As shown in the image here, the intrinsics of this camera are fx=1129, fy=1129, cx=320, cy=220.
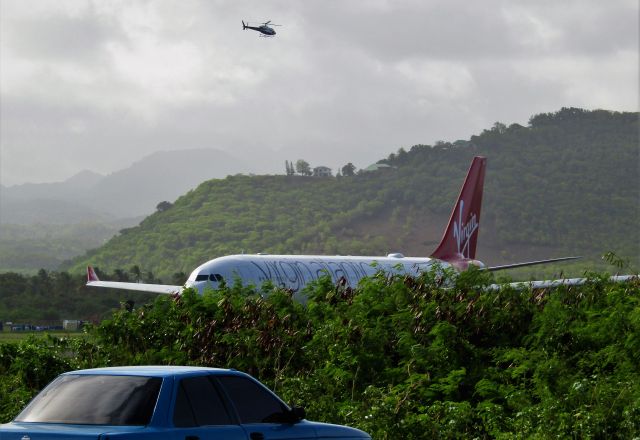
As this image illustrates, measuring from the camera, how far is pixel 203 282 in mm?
40844

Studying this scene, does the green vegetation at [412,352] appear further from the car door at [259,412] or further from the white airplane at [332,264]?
the car door at [259,412]

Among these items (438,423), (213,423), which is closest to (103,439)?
(213,423)

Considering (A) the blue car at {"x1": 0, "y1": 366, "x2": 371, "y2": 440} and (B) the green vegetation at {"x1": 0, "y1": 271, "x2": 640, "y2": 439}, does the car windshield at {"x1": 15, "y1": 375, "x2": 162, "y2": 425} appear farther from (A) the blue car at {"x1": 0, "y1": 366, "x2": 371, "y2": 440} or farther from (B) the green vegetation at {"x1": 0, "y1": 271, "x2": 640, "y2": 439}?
(B) the green vegetation at {"x1": 0, "y1": 271, "x2": 640, "y2": 439}

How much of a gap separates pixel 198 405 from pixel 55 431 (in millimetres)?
1421

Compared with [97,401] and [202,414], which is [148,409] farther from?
[202,414]

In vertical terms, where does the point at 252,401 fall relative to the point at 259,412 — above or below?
above

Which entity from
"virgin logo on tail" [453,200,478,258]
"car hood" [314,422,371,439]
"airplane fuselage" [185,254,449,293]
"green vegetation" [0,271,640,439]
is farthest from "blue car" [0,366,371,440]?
"virgin logo on tail" [453,200,478,258]

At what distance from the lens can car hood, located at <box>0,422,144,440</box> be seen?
1002 cm

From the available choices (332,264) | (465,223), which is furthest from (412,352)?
(465,223)

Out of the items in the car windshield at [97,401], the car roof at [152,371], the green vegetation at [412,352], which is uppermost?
the car roof at [152,371]

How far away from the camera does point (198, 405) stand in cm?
1092

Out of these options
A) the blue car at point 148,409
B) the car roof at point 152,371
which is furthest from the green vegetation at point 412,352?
the car roof at point 152,371

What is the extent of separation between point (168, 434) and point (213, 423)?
0.80 metres

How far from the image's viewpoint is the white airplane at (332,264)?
41.4 m
